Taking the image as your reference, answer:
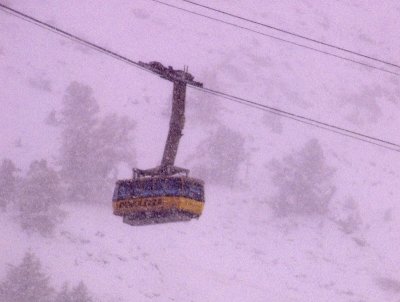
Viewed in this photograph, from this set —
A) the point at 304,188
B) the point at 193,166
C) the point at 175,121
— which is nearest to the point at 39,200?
the point at 193,166

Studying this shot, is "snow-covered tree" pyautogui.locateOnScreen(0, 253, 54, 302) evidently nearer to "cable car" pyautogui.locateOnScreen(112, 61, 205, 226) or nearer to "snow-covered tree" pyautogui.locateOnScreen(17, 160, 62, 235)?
"snow-covered tree" pyautogui.locateOnScreen(17, 160, 62, 235)

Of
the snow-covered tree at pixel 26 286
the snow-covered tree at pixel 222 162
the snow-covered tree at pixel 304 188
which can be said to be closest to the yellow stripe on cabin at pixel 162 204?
the snow-covered tree at pixel 26 286

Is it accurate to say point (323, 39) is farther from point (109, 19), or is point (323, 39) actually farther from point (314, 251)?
point (314, 251)

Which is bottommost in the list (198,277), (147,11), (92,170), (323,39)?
(198,277)

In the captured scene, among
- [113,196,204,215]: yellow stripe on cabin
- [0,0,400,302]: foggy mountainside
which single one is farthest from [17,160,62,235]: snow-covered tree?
[113,196,204,215]: yellow stripe on cabin

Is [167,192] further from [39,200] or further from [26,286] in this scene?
[39,200]

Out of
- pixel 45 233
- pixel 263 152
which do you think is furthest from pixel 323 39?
pixel 45 233
